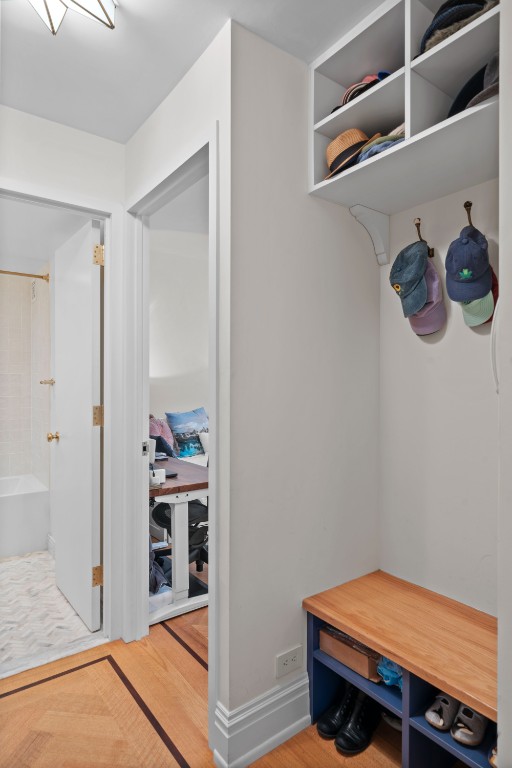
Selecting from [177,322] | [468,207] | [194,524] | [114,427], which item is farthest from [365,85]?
[177,322]

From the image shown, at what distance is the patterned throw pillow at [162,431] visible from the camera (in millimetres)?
3812

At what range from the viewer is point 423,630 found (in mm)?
1507

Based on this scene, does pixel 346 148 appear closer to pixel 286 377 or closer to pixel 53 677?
pixel 286 377

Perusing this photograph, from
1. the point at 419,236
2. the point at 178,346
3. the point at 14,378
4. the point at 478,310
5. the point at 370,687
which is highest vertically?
the point at 419,236

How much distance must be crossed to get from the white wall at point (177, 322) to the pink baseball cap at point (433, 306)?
9.57ft

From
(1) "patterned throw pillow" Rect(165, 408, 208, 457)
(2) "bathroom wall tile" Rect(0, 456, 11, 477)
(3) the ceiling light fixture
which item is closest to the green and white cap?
(3) the ceiling light fixture

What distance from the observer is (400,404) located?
75.7 inches

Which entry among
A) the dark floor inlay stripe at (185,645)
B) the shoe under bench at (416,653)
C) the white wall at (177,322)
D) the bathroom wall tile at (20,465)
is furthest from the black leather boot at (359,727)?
the bathroom wall tile at (20,465)

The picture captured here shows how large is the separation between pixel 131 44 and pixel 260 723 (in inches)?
92.9

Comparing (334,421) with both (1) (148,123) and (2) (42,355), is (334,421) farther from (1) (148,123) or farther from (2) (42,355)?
(2) (42,355)

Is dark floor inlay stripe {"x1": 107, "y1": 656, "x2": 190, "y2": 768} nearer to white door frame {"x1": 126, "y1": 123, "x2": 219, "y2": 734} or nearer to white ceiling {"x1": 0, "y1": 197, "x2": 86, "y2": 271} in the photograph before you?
white door frame {"x1": 126, "y1": 123, "x2": 219, "y2": 734}

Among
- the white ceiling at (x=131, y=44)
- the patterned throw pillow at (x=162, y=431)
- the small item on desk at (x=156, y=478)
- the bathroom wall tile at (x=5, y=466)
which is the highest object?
the white ceiling at (x=131, y=44)

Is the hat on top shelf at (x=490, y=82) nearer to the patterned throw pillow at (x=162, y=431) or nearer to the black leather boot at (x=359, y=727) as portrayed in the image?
the black leather boot at (x=359, y=727)

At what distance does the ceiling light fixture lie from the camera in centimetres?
138
